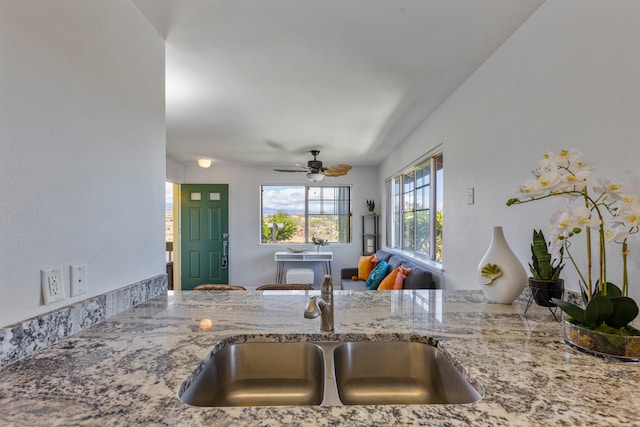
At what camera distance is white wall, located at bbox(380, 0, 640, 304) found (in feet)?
3.53

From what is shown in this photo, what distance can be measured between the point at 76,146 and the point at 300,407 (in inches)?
43.3

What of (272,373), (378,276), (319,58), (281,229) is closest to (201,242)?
(281,229)

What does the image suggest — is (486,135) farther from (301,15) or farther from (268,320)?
(268,320)

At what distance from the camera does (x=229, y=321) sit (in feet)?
3.89

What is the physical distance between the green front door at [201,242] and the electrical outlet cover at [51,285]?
452 cm

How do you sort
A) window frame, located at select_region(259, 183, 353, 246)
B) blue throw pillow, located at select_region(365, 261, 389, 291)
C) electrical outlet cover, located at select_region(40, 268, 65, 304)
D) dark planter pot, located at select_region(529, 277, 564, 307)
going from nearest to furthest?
electrical outlet cover, located at select_region(40, 268, 65, 304), dark planter pot, located at select_region(529, 277, 564, 307), blue throw pillow, located at select_region(365, 261, 389, 291), window frame, located at select_region(259, 183, 353, 246)

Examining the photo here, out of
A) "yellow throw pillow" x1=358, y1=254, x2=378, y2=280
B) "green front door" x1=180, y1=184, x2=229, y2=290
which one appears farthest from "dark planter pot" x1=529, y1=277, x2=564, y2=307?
"green front door" x1=180, y1=184, x2=229, y2=290

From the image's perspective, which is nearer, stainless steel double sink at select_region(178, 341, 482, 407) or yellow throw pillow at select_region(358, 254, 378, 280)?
stainless steel double sink at select_region(178, 341, 482, 407)

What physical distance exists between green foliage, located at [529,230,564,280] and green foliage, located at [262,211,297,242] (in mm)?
4570

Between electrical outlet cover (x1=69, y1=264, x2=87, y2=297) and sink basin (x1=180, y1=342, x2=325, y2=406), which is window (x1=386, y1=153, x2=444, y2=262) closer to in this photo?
sink basin (x1=180, y1=342, x2=325, y2=406)

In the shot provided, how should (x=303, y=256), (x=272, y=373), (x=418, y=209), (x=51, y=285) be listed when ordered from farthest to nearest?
1. (x=303, y=256)
2. (x=418, y=209)
3. (x=272, y=373)
4. (x=51, y=285)

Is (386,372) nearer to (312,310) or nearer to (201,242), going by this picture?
(312,310)

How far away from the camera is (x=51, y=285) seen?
0.96 meters

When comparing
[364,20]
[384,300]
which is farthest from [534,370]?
[364,20]
